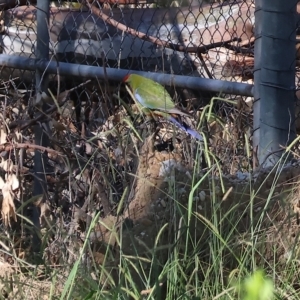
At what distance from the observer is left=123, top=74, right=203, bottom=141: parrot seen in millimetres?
3932

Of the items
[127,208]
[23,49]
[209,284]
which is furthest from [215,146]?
[23,49]

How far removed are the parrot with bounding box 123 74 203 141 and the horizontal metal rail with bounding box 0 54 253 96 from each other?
0.06m

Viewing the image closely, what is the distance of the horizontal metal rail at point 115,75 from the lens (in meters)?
3.64

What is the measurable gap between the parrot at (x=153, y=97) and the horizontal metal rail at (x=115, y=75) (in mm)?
59

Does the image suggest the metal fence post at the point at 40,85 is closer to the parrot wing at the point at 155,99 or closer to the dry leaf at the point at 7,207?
the dry leaf at the point at 7,207

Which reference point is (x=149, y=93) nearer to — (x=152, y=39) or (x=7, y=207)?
(x=152, y=39)

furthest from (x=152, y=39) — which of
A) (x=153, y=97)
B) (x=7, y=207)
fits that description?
(x=7, y=207)

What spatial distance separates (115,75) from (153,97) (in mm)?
277

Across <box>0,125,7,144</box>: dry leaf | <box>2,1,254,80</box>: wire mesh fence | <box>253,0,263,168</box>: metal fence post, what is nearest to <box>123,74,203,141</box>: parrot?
<box>2,1,254,80</box>: wire mesh fence

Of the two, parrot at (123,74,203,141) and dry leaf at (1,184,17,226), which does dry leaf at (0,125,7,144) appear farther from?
parrot at (123,74,203,141)

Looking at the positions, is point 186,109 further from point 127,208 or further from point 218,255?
point 218,255

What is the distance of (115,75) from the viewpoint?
407cm

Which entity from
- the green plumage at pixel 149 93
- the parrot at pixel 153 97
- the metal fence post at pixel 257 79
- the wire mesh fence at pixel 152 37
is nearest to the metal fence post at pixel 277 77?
the metal fence post at pixel 257 79

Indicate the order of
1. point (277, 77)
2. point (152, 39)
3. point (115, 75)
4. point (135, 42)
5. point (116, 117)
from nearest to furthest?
point (277, 77), point (116, 117), point (115, 75), point (152, 39), point (135, 42)
